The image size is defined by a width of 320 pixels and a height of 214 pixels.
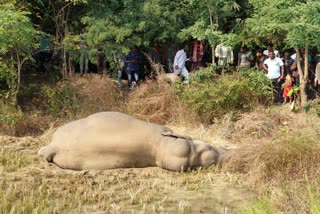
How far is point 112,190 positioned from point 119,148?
1192 mm

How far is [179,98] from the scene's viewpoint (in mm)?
11477

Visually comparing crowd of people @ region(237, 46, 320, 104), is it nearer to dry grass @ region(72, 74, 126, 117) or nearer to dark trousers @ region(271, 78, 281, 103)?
dark trousers @ region(271, 78, 281, 103)

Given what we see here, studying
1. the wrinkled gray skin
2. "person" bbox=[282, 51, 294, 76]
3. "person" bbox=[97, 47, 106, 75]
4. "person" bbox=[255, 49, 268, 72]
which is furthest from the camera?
"person" bbox=[97, 47, 106, 75]

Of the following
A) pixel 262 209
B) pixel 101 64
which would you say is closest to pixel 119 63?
pixel 101 64

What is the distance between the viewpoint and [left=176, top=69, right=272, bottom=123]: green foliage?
10.8m

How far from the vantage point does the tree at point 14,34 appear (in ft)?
34.2

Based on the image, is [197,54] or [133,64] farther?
[197,54]

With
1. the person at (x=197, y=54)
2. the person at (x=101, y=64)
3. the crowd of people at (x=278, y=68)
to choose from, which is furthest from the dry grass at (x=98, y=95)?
the crowd of people at (x=278, y=68)

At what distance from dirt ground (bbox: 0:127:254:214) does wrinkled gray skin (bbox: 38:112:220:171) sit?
160 millimetres

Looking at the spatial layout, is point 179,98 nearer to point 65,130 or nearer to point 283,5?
point 283,5

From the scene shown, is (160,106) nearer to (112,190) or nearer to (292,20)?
(292,20)

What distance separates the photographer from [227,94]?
1073 centimetres

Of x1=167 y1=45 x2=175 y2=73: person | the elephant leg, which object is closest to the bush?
x1=167 y1=45 x2=175 y2=73: person

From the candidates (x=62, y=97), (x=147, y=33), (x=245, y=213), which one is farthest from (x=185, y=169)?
(x=147, y=33)
